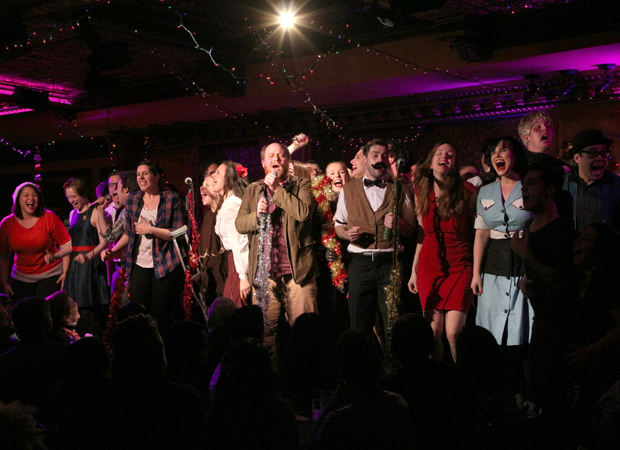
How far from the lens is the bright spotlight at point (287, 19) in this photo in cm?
660

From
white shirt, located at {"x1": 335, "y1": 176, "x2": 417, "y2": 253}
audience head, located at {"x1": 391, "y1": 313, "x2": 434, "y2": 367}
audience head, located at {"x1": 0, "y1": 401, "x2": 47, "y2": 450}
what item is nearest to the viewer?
audience head, located at {"x1": 0, "y1": 401, "x2": 47, "y2": 450}

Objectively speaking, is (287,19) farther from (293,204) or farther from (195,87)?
(293,204)

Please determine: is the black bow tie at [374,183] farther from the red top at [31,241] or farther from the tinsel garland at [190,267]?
the red top at [31,241]

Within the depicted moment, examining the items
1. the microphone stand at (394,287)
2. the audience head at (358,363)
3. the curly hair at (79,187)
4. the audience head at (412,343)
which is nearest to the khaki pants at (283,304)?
the microphone stand at (394,287)

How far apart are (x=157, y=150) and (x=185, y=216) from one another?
5.68 meters

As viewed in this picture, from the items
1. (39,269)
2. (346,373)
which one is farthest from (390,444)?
(39,269)

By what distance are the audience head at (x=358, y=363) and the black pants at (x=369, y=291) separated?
6.72 feet

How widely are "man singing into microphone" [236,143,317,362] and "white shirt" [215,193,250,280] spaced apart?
344mm

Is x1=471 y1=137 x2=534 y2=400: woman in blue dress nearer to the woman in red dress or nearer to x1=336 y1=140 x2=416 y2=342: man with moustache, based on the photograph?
the woman in red dress

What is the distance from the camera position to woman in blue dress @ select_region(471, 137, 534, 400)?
4.21 meters

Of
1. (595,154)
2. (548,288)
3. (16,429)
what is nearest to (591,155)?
(595,154)

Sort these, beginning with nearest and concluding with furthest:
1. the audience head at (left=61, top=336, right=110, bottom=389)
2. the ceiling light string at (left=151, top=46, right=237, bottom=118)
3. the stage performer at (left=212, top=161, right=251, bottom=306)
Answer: the audience head at (left=61, top=336, right=110, bottom=389), the stage performer at (left=212, top=161, right=251, bottom=306), the ceiling light string at (left=151, top=46, right=237, bottom=118)

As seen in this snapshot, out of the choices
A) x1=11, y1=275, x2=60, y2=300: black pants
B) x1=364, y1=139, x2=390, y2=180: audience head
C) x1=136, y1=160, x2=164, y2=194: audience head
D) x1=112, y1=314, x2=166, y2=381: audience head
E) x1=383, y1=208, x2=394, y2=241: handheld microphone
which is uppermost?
x1=136, y1=160, x2=164, y2=194: audience head

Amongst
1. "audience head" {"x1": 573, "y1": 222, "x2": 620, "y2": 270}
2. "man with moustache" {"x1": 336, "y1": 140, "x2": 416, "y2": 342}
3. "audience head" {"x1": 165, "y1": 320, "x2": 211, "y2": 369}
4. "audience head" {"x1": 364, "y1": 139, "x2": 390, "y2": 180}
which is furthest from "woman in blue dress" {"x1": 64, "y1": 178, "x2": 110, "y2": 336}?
"audience head" {"x1": 573, "y1": 222, "x2": 620, "y2": 270}
